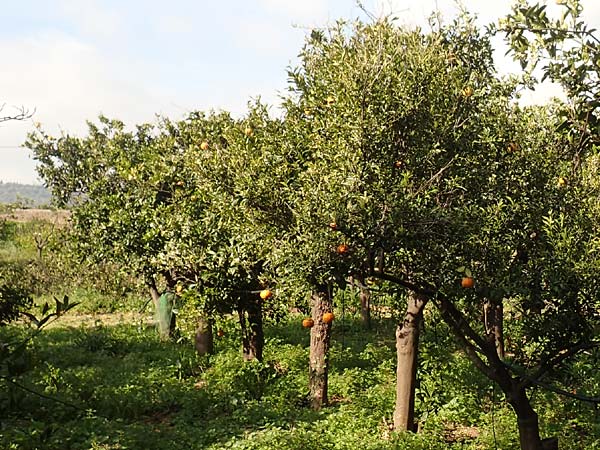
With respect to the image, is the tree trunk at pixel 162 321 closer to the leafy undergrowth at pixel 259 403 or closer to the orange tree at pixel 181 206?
the orange tree at pixel 181 206

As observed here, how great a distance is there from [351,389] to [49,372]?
7222 mm

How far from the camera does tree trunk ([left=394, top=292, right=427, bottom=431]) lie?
9.45m

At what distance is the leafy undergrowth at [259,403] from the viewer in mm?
9211

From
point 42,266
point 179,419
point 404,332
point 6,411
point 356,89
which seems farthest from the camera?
point 42,266

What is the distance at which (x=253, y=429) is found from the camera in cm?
1002

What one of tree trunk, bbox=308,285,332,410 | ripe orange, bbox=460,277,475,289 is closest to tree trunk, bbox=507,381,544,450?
ripe orange, bbox=460,277,475,289

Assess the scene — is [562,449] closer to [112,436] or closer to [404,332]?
[404,332]

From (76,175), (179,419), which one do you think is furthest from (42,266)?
(179,419)

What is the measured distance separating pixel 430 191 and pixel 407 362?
4474 mm

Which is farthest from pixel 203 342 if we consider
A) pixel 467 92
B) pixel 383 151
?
pixel 467 92

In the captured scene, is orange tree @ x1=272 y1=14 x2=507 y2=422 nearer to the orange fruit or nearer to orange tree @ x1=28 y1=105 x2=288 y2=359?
the orange fruit

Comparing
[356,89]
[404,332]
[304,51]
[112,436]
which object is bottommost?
[112,436]

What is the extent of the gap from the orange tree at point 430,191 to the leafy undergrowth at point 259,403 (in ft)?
9.66

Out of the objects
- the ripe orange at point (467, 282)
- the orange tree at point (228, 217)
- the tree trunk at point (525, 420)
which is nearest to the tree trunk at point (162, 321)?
the orange tree at point (228, 217)
